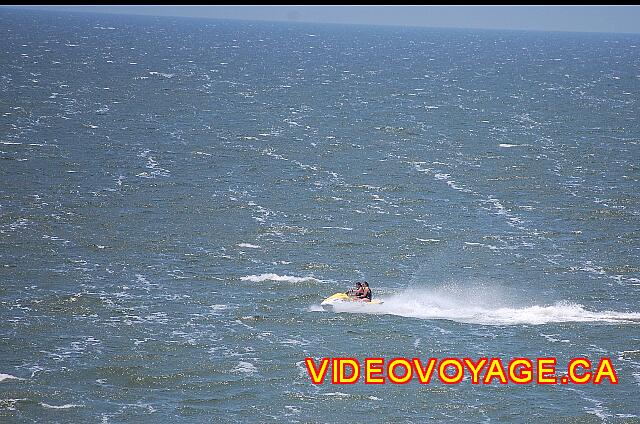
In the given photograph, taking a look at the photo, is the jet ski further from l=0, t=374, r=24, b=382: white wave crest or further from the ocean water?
l=0, t=374, r=24, b=382: white wave crest

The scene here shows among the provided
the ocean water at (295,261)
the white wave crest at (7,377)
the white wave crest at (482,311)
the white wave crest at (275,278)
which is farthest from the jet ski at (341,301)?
the white wave crest at (7,377)

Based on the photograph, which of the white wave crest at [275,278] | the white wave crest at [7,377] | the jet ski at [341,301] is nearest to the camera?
the white wave crest at [7,377]

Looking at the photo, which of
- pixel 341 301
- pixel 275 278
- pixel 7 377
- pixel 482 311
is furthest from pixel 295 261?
pixel 7 377

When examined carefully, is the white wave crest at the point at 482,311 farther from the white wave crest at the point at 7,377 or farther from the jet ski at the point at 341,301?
the white wave crest at the point at 7,377

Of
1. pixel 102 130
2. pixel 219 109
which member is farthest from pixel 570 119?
pixel 102 130

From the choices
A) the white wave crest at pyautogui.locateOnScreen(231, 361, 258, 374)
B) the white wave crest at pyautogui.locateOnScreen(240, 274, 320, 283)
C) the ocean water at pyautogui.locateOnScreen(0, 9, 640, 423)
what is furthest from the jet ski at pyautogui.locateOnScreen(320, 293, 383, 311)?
the white wave crest at pyautogui.locateOnScreen(231, 361, 258, 374)

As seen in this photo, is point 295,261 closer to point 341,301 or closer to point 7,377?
point 341,301
